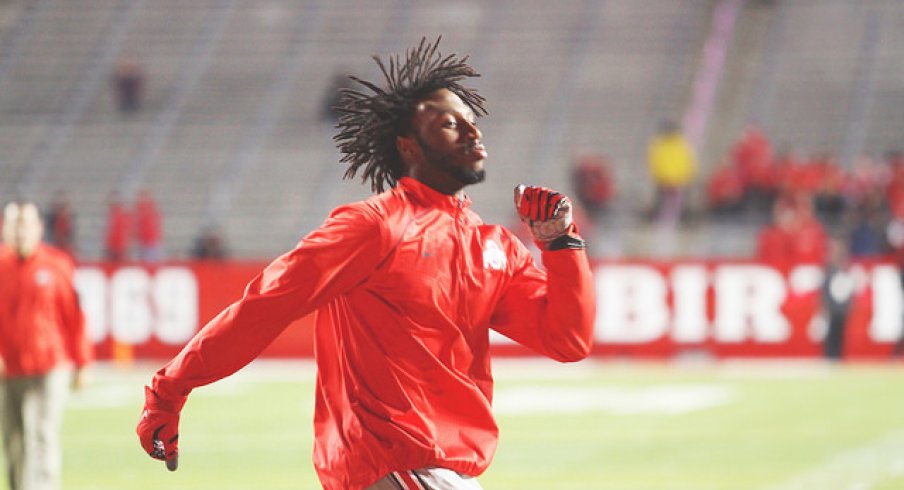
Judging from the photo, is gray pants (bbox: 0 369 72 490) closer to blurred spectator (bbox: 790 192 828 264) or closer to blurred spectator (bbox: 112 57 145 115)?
blurred spectator (bbox: 790 192 828 264)

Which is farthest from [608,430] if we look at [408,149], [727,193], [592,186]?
[592,186]

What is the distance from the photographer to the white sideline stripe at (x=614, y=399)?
1698 cm

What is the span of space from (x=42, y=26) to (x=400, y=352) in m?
33.5

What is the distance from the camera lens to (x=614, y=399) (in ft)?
59.5

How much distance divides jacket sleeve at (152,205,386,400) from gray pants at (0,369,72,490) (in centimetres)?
527

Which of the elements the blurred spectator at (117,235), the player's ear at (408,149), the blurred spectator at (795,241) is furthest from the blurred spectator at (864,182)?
the player's ear at (408,149)

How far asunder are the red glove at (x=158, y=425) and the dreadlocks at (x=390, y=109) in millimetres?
1017

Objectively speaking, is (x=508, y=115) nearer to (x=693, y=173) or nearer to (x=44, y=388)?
(x=693, y=173)

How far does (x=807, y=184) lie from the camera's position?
26.4 meters

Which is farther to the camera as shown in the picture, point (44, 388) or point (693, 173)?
point (693, 173)

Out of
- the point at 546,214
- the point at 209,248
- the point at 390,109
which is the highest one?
the point at 390,109

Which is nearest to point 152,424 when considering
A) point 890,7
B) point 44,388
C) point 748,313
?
point 44,388

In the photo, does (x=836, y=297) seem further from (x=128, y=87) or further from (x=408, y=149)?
(x=408, y=149)

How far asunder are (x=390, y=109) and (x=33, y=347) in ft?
17.7
